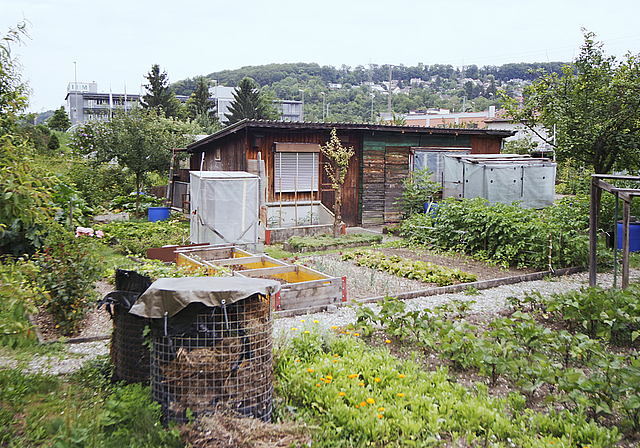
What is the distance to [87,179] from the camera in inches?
714

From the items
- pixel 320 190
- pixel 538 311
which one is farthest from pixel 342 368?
pixel 320 190

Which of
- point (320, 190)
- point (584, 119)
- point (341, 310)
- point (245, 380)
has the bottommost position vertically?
point (341, 310)

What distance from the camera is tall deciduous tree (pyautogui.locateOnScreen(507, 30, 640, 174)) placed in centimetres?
1205

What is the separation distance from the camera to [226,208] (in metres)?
11.4

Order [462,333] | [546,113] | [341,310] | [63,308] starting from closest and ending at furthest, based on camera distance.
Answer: [462,333] < [63,308] < [341,310] < [546,113]

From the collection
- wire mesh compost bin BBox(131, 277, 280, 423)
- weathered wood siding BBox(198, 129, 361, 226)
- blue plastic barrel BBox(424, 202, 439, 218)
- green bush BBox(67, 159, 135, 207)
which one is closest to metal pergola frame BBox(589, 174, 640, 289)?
blue plastic barrel BBox(424, 202, 439, 218)

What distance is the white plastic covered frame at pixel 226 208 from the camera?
442 inches

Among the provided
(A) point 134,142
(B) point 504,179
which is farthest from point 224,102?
(B) point 504,179

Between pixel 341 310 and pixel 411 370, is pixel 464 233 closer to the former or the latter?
pixel 341 310

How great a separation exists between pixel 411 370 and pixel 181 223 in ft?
42.3

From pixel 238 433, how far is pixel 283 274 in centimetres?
535

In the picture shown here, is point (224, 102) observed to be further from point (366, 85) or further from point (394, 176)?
point (394, 176)

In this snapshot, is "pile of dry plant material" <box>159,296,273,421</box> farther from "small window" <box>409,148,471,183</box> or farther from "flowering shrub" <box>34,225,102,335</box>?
"small window" <box>409,148,471,183</box>

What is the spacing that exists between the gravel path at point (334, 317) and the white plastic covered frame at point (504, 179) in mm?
5312
